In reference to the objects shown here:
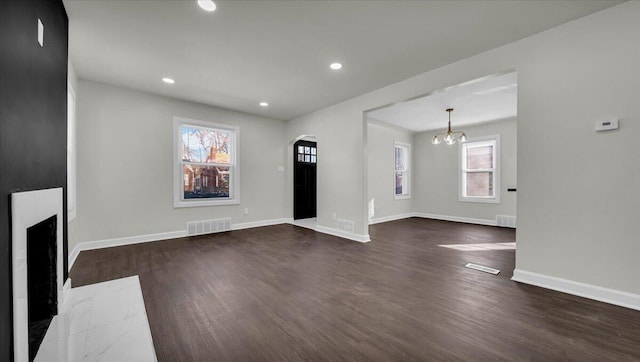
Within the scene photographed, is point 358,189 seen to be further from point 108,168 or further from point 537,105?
point 108,168

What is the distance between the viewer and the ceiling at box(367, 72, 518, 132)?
3.96 m

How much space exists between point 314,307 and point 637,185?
9.98 feet

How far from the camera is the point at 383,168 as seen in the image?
6879mm

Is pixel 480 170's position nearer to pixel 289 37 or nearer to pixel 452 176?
pixel 452 176

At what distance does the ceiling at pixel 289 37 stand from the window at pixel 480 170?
162 inches

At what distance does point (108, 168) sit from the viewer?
4141mm

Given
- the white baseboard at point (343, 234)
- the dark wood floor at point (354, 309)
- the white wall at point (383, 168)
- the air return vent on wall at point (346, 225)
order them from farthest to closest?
the white wall at point (383, 168)
the air return vent on wall at point (346, 225)
the white baseboard at point (343, 234)
the dark wood floor at point (354, 309)

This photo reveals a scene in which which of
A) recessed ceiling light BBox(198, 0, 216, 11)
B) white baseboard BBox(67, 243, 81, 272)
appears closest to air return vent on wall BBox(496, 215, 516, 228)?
recessed ceiling light BBox(198, 0, 216, 11)

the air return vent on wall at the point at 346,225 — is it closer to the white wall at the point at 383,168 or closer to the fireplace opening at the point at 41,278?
the white wall at the point at 383,168

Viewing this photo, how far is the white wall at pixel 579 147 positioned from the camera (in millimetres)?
2211

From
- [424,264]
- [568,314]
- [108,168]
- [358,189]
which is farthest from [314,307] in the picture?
[108,168]

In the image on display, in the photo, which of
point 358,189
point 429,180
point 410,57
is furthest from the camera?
point 429,180

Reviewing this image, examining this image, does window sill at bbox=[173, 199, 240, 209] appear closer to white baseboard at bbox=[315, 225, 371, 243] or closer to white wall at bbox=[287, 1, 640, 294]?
white baseboard at bbox=[315, 225, 371, 243]

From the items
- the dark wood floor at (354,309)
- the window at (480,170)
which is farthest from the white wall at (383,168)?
the dark wood floor at (354,309)
